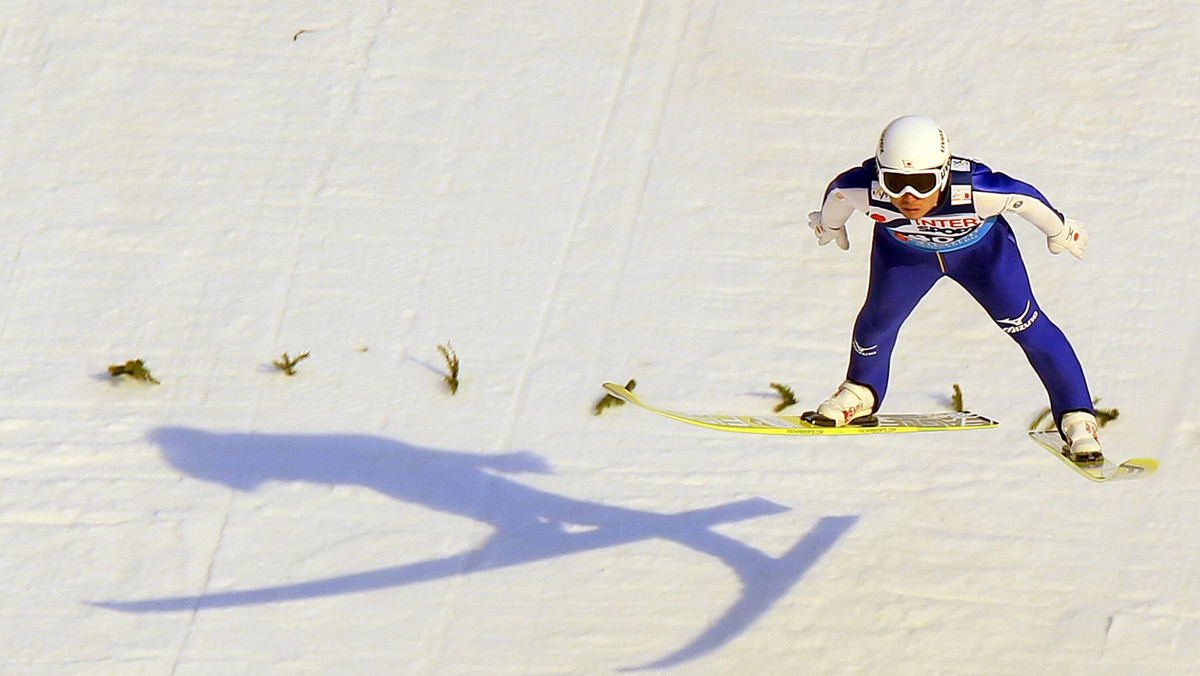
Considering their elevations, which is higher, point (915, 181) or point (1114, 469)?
point (915, 181)

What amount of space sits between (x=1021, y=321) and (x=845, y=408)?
841 millimetres

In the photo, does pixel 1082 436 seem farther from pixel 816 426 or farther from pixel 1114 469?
pixel 816 426

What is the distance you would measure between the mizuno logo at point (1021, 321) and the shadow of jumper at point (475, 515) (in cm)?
120

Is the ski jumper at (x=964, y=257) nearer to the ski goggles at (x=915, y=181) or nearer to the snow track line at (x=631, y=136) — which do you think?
the ski goggles at (x=915, y=181)

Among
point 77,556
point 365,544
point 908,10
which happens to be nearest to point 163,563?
point 77,556

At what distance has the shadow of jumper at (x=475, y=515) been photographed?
6.22 metres

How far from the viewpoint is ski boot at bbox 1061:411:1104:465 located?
19.3 ft

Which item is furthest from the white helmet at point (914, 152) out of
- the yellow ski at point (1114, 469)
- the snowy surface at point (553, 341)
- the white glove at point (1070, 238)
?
the snowy surface at point (553, 341)

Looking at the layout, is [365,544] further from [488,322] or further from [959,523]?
[959,523]

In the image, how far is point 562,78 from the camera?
8.05m

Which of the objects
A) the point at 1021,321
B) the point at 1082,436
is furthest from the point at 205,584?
the point at 1082,436

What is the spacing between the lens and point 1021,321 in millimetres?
5738

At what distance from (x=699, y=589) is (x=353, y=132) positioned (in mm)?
3187

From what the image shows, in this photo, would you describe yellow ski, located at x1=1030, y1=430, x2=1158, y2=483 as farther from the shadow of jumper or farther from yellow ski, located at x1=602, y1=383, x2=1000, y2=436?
the shadow of jumper
